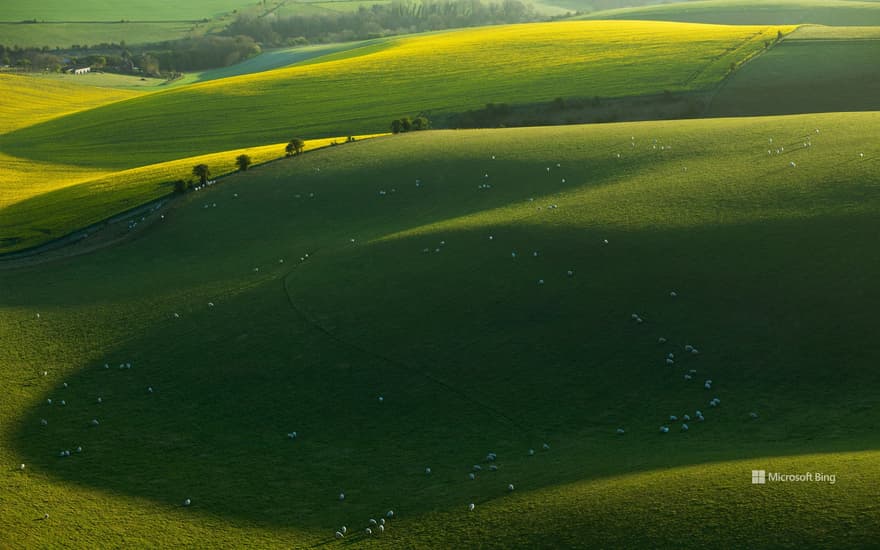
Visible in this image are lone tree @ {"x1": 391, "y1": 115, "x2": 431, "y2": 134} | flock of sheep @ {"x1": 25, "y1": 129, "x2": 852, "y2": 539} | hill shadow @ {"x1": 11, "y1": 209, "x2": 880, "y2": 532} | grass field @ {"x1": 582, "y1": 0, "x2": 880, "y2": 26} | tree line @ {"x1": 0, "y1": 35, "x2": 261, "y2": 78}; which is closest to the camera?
flock of sheep @ {"x1": 25, "y1": 129, "x2": 852, "y2": 539}

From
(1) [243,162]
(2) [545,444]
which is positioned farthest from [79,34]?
(2) [545,444]

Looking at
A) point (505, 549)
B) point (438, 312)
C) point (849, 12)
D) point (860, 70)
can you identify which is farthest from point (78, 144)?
point (849, 12)

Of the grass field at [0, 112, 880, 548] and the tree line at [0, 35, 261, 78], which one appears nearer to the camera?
the grass field at [0, 112, 880, 548]

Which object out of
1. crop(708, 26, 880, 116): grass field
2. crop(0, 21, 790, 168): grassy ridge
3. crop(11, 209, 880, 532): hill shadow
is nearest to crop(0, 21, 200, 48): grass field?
crop(0, 21, 790, 168): grassy ridge

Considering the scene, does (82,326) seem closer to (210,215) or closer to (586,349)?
(210,215)

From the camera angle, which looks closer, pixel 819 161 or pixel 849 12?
pixel 819 161

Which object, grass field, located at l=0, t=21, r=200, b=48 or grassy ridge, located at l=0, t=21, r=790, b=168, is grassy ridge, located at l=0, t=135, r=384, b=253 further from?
grass field, located at l=0, t=21, r=200, b=48

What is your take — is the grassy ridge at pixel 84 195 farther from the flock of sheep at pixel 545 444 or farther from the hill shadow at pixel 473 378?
the hill shadow at pixel 473 378
